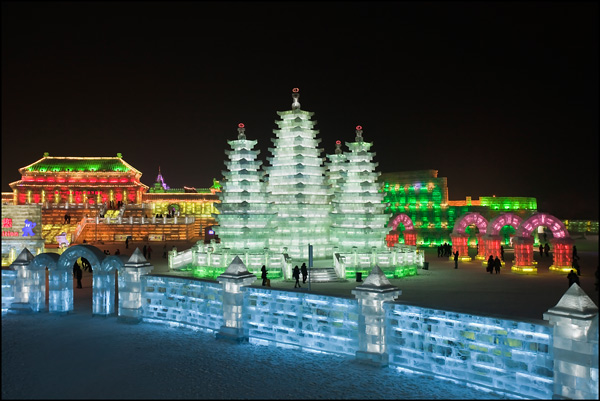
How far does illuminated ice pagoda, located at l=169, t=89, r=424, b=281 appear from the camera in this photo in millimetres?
27984

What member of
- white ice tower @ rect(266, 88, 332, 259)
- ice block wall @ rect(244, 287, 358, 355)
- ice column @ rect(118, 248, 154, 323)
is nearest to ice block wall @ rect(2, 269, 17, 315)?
ice column @ rect(118, 248, 154, 323)

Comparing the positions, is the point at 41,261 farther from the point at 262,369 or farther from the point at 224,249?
the point at 224,249

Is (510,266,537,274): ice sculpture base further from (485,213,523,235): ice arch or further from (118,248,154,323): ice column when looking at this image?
(118,248,154,323): ice column

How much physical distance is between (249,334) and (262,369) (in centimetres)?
239

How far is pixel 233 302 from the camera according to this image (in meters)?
12.8

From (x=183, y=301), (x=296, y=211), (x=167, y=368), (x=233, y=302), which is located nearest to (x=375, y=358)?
(x=233, y=302)

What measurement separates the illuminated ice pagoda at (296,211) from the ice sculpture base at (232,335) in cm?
1394

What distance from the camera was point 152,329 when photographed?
13883 millimetres

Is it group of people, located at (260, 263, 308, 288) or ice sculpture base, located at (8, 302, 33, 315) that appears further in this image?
group of people, located at (260, 263, 308, 288)

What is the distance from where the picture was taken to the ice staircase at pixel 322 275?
2534 cm

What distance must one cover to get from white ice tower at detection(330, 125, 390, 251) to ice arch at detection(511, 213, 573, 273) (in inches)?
300

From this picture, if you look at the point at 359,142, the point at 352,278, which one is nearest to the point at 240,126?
the point at 359,142

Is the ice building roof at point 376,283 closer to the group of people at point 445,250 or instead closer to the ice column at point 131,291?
the ice column at point 131,291

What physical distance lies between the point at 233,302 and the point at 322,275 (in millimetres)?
13164
